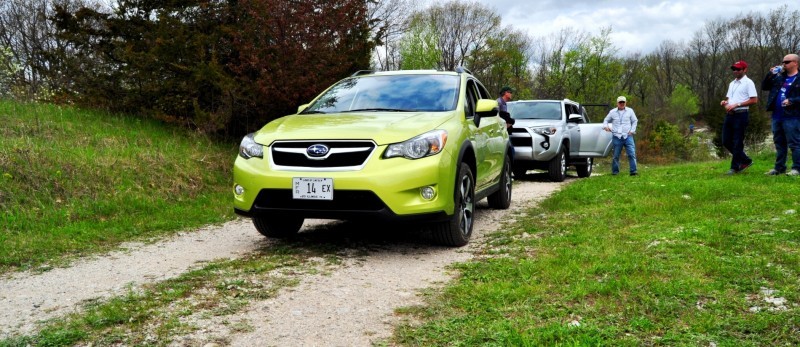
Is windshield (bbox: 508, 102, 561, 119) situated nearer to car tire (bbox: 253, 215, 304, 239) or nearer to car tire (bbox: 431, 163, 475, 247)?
car tire (bbox: 431, 163, 475, 247)

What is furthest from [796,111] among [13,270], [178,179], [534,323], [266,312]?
[13,270]

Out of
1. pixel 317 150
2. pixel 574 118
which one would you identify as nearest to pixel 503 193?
pixel 317 150

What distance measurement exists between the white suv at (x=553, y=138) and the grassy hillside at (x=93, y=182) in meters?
5.67

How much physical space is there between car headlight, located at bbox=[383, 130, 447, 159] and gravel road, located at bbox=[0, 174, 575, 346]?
0.87 meters

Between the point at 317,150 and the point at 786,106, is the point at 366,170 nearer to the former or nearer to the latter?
the point at 317,150

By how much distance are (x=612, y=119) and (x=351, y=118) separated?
8072 millimetres

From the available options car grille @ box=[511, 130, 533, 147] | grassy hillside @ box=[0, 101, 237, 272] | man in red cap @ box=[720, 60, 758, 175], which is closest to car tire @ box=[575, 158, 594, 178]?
car grille @ box=[511, 130, 533, 147]

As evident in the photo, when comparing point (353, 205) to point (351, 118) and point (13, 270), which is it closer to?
point (351, 118)

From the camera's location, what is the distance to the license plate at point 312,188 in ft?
15.1

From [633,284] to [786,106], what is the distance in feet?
19.7

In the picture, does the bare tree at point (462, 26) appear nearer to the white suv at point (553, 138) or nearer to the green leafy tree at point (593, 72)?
the green leafy tree at point (593, 72)

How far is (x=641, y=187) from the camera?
832cm

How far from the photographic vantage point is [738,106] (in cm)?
882

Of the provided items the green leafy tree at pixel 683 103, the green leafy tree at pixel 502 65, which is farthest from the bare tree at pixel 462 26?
the green leafy tree at pixel 683 103
